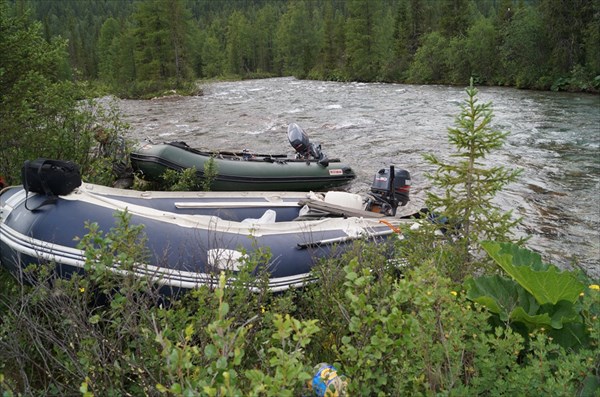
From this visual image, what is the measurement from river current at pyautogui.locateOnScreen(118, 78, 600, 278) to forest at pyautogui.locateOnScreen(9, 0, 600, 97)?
139 inches

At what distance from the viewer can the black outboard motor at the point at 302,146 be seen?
796 cm

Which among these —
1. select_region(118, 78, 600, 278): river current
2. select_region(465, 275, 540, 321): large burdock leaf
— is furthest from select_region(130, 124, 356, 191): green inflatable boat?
select_region(465, 275, 540, 321): large burdock leaf

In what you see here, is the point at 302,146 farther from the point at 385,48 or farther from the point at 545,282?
the point at 385,48

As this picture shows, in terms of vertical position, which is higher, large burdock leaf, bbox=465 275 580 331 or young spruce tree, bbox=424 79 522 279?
young spruce tree, bbox=424 79 522 279

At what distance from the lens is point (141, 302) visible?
2193 millimetres

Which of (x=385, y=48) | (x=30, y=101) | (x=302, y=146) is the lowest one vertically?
(x=302, y=146)

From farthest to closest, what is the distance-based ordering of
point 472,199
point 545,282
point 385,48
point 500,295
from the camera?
point 385,48 < point 472,199 < point 500,295 < point 545,282

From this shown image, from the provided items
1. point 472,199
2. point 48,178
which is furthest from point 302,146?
point 48,178

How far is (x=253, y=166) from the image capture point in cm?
719

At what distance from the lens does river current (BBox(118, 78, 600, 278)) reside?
21.4ft

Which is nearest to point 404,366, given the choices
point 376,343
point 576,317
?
point 376,343

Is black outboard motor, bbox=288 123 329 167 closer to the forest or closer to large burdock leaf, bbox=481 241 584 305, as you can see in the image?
the forest

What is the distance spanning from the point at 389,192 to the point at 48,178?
3.72 m

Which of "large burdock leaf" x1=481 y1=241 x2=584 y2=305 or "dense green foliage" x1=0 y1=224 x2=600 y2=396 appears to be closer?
"dense green foliage" x1=0 y1=224 x2=600 y2=396
